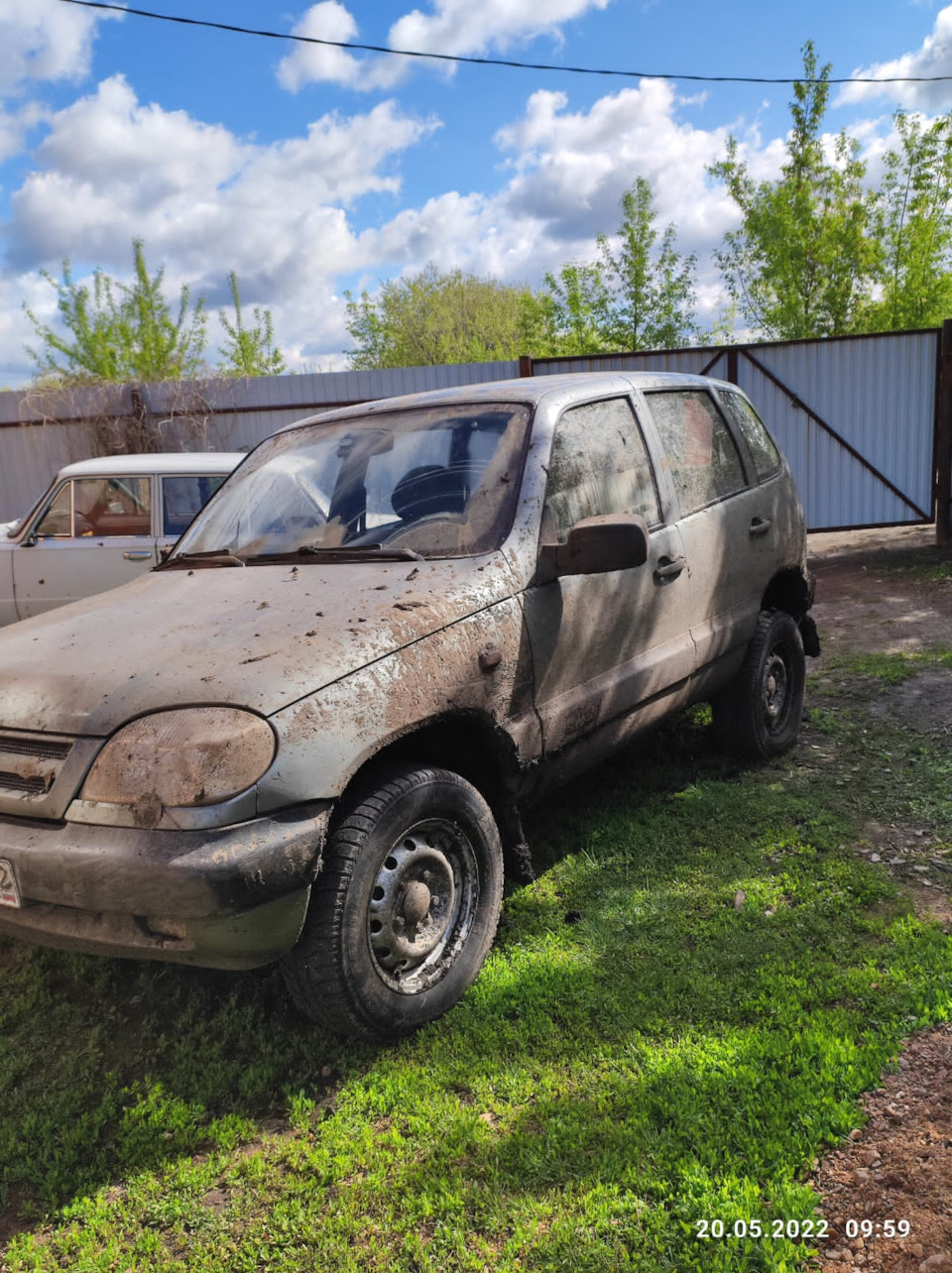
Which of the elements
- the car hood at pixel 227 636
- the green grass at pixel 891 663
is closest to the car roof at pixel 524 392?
the car hood at pixel 227 636

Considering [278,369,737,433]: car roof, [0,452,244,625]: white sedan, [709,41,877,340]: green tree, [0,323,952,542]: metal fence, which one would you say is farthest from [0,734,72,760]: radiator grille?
[709,41,877,340]: green tree

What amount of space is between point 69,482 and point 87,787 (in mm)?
5708

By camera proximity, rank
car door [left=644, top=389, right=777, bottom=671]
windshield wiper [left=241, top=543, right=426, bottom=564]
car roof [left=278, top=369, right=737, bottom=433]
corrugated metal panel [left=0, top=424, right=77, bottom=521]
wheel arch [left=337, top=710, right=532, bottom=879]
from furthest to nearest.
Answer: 1. corrugated metal panel [left=0, top=424, right=77, bottom=521]
2. car door [left=644, top=389, right=777, bottom=671]
3. car roof [left=278, top=369, right=737, bottom=433]
4. windshield wiper [left=241, top=543, right=426, bottom=564]
5. wheel arch [left=337, top=710, right=532, bottom=879]

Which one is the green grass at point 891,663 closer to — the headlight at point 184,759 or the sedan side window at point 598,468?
the sedan side window at point 598,468

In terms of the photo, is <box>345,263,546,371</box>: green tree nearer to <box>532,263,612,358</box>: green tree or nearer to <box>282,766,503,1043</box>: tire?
<box>532,263,612,358</box>: green tree

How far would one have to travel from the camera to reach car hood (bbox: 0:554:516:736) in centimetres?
236

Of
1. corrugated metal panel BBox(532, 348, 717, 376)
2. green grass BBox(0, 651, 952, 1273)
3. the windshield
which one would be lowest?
green grass BBox(0, 651, 952, 1273)

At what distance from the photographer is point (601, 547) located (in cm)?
297

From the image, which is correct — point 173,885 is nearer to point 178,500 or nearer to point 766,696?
point 766,696

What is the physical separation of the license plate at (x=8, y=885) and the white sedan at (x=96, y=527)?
16.8 ft

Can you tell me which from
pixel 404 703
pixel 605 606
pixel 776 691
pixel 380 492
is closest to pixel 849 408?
pixel 776 691

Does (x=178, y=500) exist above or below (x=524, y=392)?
below

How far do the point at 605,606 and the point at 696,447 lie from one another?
4.04 feet

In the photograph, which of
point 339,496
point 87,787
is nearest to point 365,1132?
point 87,787
